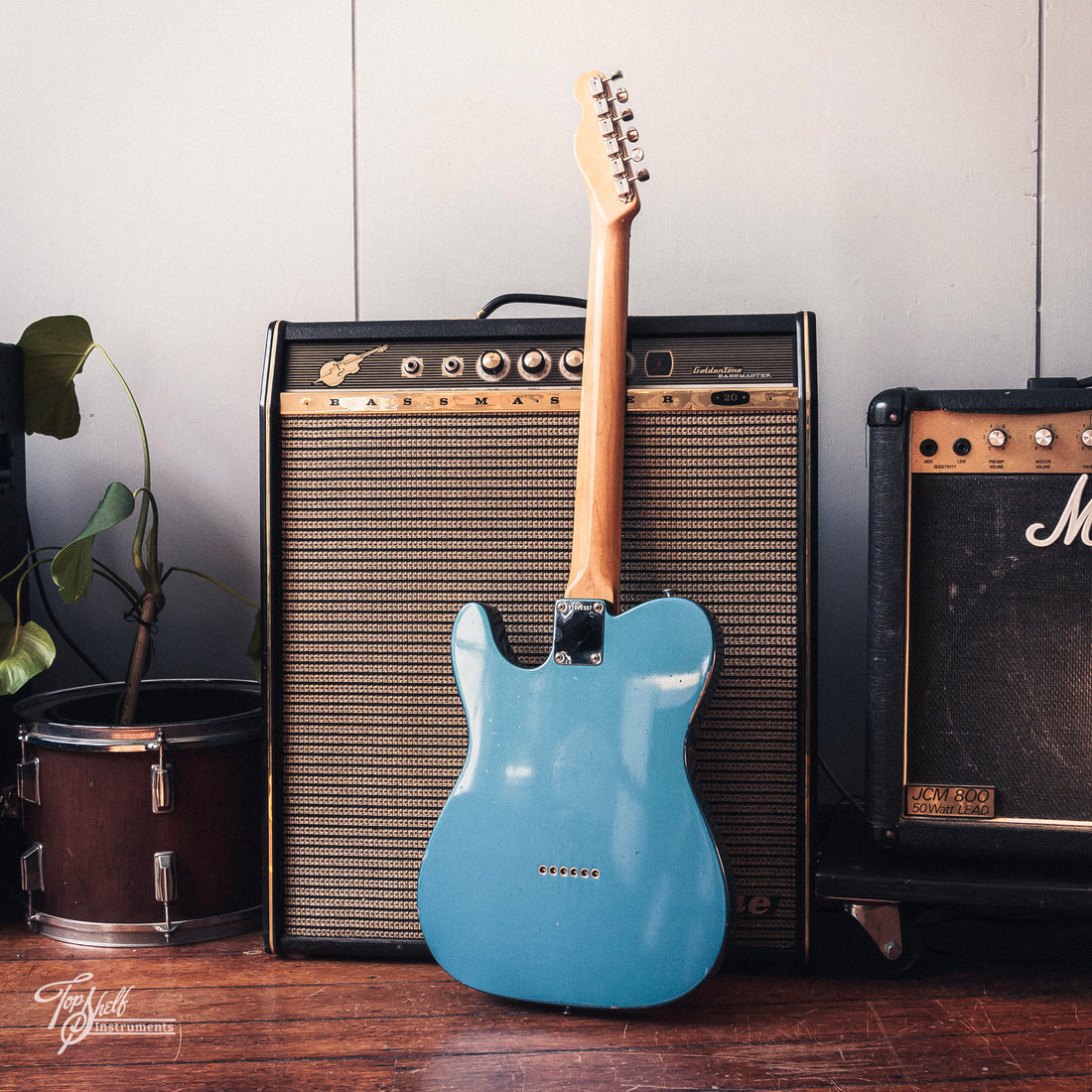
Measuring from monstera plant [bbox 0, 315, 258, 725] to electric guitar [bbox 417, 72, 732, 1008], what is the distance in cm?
44

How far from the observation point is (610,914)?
83cm

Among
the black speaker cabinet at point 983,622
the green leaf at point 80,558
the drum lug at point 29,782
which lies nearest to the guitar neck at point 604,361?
the black speaker cabinet at point 983,622

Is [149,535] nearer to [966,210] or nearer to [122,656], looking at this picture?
[122,656]

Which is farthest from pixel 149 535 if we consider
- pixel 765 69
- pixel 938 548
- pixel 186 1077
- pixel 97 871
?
pixel 765 69

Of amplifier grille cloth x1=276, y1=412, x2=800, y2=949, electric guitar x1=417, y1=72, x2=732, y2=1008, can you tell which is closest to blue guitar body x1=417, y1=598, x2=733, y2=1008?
electric guitar x1=417, y1=72, x2=732, y2=1008

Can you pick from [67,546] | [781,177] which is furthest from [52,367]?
[781,177]

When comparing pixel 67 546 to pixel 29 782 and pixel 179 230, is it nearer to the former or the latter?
pixel 29 782

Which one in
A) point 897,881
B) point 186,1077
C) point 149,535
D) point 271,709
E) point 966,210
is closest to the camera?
point 186,1077

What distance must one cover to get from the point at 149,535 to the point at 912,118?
1.17 metres

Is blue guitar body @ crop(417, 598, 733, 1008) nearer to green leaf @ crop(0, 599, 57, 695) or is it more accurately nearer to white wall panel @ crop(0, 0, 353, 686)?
green leaf @ crop(0, 599, 57, 695)

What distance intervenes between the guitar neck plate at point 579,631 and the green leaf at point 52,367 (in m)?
0.73

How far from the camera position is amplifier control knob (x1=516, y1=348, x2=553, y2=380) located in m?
0.98

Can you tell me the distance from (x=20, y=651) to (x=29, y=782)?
16cm

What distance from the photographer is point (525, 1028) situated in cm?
84
